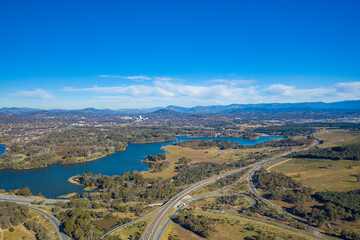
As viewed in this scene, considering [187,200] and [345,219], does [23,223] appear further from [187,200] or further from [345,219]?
[345,219]

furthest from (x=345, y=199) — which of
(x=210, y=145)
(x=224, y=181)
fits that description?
(x=210, y=145)

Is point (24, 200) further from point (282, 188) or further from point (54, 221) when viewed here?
point (282, 188)

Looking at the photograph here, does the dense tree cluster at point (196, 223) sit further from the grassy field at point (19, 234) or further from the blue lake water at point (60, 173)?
the blue lake water at point (60, 173)

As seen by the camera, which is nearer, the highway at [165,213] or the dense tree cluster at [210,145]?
the highway at [165,213]

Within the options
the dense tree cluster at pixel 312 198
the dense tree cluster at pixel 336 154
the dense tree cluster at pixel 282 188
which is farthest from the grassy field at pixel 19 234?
the dense tree cluster at pixel 336 154

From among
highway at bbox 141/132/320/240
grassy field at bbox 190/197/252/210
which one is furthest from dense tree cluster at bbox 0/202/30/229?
grassy field at bbox 190/197/252/210

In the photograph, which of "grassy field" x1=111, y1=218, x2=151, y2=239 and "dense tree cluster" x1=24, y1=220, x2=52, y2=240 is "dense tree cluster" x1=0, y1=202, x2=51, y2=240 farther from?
"grassy field" x1=111, y1=218, x2=151, y2=239
